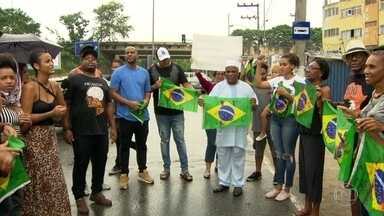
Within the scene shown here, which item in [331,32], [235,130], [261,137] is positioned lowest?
[261,137]

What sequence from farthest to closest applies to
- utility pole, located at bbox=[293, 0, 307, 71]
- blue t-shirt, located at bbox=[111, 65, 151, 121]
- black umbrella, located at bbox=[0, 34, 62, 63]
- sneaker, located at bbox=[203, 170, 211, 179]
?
utility pole, located at bbox=[293, 0, 307, 71]
black umbrella, located at bbox=[0, 34, 62, 63]
sneaker, located at bbox=[203, 170, 211, 179]
blue t-shirt, located at bbox=[111, 65, 151, 121]

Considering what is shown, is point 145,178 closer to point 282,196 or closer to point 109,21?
point 282,196

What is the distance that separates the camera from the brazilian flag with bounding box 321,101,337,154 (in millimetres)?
5395

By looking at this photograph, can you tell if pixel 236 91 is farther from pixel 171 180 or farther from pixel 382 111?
pixel 382 111

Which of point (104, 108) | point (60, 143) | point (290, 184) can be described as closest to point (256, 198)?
point (290, 184)

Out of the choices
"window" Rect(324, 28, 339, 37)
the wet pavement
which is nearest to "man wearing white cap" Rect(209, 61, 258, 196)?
the wet pavement

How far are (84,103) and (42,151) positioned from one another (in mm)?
1250

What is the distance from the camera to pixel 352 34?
73.4 m

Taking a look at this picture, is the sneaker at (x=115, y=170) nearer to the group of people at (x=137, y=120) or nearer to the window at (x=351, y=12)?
the group of people at (x=137, y=120)

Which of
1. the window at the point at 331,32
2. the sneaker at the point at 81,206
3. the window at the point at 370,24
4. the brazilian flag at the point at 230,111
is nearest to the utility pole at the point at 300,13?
the brazilian flag at the point at 230,111

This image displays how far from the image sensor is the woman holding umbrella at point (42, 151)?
516cm

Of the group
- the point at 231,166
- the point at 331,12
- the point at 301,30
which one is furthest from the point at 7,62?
Result: the point at 331,12

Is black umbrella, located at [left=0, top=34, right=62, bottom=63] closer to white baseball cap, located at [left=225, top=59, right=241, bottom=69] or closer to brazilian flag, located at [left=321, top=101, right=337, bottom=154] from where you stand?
white baseball cap, located at [left=225, top=59, right=241, bottom=69]

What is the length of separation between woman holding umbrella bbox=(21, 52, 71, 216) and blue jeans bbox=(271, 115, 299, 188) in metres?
2.86
